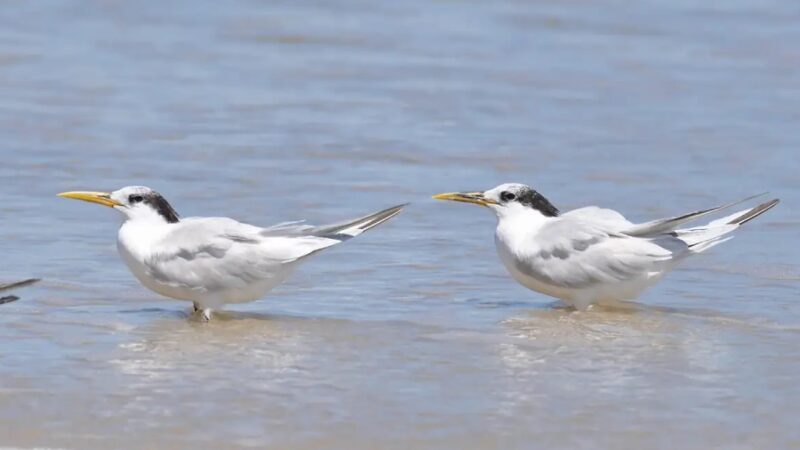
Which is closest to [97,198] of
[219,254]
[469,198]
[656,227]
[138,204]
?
[138,204]

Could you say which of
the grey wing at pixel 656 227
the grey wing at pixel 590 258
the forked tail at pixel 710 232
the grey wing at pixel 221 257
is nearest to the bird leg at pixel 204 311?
the grey wing at pixel 221 257

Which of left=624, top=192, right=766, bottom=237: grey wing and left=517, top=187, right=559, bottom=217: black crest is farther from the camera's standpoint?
left=517, top=187, right=559, bottom=217: black crest

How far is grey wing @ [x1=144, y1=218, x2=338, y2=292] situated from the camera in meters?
7.48

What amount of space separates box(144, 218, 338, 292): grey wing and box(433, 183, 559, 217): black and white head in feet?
2.88

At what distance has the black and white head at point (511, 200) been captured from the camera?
8.08m

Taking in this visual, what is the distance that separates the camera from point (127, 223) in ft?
25.2

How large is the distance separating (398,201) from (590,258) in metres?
2.36

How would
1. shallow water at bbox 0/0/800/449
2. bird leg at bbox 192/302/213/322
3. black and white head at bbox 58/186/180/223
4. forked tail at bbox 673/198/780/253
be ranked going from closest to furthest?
shallow water at bbox 0/0/800/449, bird leg at bbox 192/302/213/322, black and white head at bbox 58/186/180/223, forked tail at bbox 673/198/780/253

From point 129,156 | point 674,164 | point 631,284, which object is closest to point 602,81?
point 674,164

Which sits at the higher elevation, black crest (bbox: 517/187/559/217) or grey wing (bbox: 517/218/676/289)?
black crest (bbox: 517/187/559/217)

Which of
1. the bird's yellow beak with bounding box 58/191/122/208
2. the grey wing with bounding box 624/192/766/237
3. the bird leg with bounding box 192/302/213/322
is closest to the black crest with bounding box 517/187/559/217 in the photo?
the grey wing with bounding box 624/192/766/237

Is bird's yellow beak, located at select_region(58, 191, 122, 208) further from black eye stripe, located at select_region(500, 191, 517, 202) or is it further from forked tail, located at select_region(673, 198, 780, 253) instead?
forked tail, located at select_region(673, 198, 780, 253)

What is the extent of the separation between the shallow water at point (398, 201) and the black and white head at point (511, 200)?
0.41m

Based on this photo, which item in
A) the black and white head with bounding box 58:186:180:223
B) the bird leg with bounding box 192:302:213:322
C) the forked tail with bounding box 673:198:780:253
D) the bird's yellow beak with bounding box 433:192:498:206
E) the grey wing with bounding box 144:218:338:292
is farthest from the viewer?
the bird's yellow beak with bounding box 433:192:498:206
